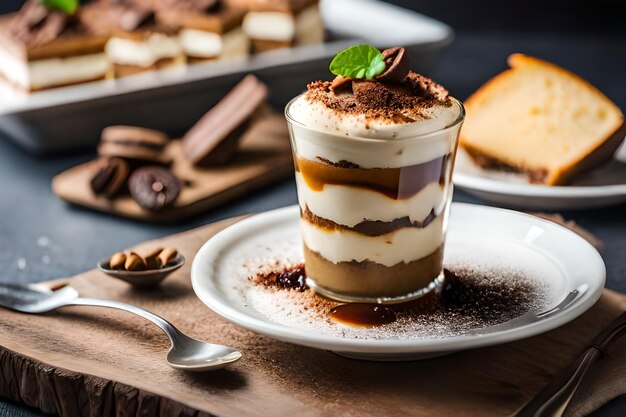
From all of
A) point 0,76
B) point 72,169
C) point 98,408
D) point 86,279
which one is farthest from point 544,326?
point 0,76

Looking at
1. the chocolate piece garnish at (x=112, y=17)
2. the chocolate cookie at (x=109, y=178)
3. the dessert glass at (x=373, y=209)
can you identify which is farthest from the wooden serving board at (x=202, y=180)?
the dessert glass at (x=373, y=209)

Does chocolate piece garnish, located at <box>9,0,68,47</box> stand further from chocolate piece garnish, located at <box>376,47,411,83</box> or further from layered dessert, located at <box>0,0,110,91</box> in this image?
chocolate piece garnish, located at <box>376,47,411,83</box>

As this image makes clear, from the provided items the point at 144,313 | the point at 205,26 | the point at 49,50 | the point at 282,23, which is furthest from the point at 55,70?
the point at 144,313

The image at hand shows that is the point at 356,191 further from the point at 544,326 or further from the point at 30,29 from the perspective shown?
the point at 30,29

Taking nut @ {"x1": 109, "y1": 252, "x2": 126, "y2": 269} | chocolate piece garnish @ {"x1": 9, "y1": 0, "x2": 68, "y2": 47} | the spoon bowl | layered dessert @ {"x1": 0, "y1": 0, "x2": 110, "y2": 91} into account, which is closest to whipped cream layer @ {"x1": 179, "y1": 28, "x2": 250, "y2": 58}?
layered dessert @ {"x1": 0, "y1": 0, "x2": 110, "y2": 91}

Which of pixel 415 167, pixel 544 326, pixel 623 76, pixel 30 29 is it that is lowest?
pixel 623 76

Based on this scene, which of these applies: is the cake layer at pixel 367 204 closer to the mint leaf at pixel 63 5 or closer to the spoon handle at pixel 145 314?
the spoon handle at pixel 145 314
